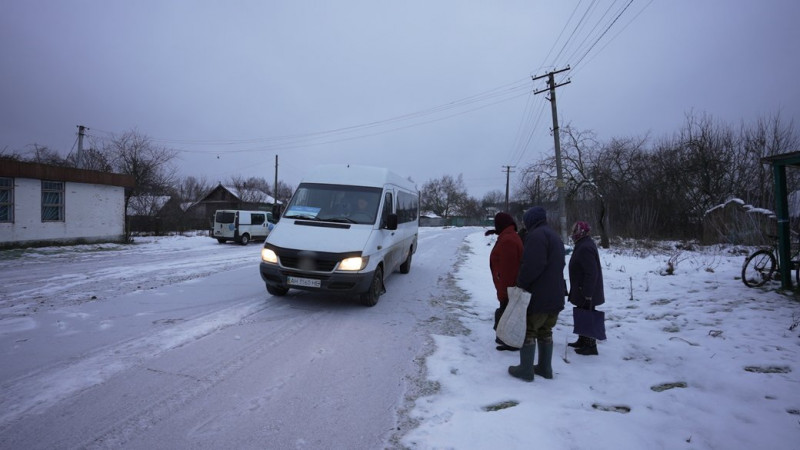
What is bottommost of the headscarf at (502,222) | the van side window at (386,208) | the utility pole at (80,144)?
the headscarf at (502,222)

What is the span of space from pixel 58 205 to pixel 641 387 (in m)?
21.8

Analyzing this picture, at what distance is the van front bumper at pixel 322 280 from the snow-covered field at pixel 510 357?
1.45 feet

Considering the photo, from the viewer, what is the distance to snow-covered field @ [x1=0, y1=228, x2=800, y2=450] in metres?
2.85

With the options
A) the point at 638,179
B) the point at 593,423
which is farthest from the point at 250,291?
the point at 638,179

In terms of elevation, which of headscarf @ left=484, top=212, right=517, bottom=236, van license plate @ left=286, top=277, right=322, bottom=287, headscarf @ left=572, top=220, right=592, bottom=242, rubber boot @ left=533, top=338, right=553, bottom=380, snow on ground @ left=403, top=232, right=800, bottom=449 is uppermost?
headscarf @ left=484, top=212, right=517, bottom=236

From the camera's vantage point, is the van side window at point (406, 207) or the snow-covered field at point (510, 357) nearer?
the snow-covered field at point (510, 357)

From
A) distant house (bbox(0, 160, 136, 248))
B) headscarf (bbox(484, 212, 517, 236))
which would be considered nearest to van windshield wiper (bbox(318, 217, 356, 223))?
headscarf (bbox(484, 212, 517, 236))

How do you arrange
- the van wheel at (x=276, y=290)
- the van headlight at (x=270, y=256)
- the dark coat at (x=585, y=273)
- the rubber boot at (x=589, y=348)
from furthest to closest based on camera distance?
the van wheel at (x=276, y=290) → the van headlight at (x=270, y=256) → the rubber boot at (x=589, y=348) → the dark coat at (x=585, y=273)

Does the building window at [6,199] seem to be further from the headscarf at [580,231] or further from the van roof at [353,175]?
the headscarf at [580,231]

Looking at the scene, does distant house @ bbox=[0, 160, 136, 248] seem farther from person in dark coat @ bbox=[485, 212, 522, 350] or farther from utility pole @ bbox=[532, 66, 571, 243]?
utility pole @ bbox=[532, 66, 571, 243]

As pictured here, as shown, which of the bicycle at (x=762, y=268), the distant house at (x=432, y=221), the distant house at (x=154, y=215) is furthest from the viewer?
the distant house at (x=432, y=221)

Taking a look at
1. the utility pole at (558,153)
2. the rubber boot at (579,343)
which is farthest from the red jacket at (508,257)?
the utility pole at (558,153)

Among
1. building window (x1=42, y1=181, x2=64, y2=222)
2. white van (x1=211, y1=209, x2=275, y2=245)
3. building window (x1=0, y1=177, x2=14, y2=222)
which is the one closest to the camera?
building window (x1=0, y1=177, x2=14, y2=222)

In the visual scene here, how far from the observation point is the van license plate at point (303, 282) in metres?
5.83
